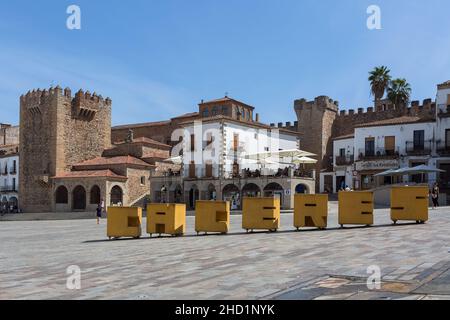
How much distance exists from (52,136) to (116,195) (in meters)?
10.1

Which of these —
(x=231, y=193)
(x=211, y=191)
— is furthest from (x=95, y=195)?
(x=231, y=193)

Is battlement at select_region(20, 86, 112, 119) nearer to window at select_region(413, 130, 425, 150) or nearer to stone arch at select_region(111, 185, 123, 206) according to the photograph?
stone arch at select_region(111, 185, 123, 206)

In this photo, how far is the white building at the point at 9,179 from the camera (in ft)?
198

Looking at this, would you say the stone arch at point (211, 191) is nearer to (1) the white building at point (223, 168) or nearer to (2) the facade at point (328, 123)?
(1) the white building at point (223, 168)

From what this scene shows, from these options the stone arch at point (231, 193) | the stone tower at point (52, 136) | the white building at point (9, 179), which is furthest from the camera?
the white building at point (9, 179)

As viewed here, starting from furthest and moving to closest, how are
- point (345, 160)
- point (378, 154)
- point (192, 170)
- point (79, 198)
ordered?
point (345, 160), point (79, 198), point (192, 170), point (378, 154)

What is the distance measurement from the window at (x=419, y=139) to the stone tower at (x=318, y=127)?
13976 millimetres

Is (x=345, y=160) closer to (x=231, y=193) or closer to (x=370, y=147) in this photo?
(x=370, y=147)

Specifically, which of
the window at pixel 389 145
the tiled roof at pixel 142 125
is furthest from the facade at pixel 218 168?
the tiled roof at pixel 142 125

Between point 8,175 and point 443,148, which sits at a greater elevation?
point 443,148

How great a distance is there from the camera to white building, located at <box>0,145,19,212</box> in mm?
60237

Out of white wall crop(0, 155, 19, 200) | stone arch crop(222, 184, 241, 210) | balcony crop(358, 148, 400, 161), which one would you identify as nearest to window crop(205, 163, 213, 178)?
stone arch crop(222, 184, 241, 210)

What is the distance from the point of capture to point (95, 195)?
157 feet
